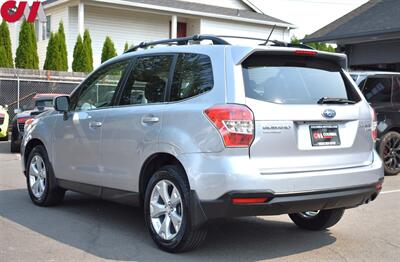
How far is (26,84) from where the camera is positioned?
68.8 feet

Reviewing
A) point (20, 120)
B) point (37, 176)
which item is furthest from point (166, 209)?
point (20, 120)

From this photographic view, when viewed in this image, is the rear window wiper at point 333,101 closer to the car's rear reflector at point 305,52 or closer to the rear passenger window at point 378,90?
the car's rear reflector at point 305,52

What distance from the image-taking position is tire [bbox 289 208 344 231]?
19.7 feet

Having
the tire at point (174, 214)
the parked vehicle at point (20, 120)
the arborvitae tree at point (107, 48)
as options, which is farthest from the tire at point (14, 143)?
the arborvitae tree at point (107, 48)

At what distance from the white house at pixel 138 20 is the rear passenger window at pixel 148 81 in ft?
68.6

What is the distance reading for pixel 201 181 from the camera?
15.5ft

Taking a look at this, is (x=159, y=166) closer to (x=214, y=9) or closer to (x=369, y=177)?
(x=369, y=177)

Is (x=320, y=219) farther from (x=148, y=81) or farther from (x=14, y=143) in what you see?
(x=14, y=143)

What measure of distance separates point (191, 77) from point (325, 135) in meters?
1.30

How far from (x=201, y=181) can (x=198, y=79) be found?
3.19ft

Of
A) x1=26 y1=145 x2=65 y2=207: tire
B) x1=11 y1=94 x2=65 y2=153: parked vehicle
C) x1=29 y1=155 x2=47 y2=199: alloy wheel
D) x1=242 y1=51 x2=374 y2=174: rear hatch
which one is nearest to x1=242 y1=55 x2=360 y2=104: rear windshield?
x1=242 y1=51 x2=374 y2=174: rear hatch

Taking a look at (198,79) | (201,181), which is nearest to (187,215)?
(201,181)

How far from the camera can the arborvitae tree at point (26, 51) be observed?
24.6 m

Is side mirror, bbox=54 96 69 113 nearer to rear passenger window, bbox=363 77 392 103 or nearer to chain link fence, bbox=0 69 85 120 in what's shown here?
rear passenger window, bbox=363 77 392 103
